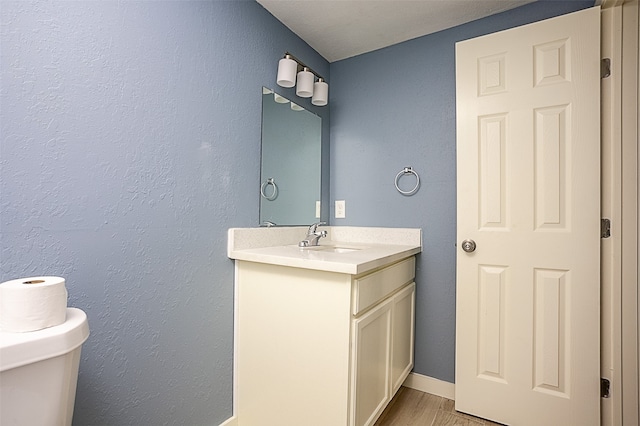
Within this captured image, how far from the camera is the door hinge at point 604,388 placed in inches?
55.6

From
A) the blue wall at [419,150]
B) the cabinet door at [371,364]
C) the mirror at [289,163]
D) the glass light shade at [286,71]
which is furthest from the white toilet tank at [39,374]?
the blue wall at [419,150]

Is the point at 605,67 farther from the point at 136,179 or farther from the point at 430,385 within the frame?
the point at 136,179

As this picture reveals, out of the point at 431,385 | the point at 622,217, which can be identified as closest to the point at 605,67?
the point at 622,217

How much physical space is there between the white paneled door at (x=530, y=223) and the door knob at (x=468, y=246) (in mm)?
10

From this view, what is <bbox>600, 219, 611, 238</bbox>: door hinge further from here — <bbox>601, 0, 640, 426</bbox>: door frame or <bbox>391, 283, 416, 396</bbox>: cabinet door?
<bbox>391, 283, 416, 396</bbox>: cabinet door

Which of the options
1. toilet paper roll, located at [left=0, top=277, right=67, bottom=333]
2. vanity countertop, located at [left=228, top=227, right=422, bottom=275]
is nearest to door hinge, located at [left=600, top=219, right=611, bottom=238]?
vanity countertop, located at [left=228, top=227, right=422, bottom=275]

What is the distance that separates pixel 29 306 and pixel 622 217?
2.10m

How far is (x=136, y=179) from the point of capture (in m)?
1.14

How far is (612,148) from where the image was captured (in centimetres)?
140

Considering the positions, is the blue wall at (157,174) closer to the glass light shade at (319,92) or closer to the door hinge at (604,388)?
the glass light shade at (319,92)

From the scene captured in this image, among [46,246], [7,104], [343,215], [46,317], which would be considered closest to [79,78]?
[7,104]

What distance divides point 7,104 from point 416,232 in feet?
6.09

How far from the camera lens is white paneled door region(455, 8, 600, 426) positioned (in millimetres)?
1429

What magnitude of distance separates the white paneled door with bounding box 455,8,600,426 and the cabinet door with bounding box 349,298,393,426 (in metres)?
0.46
